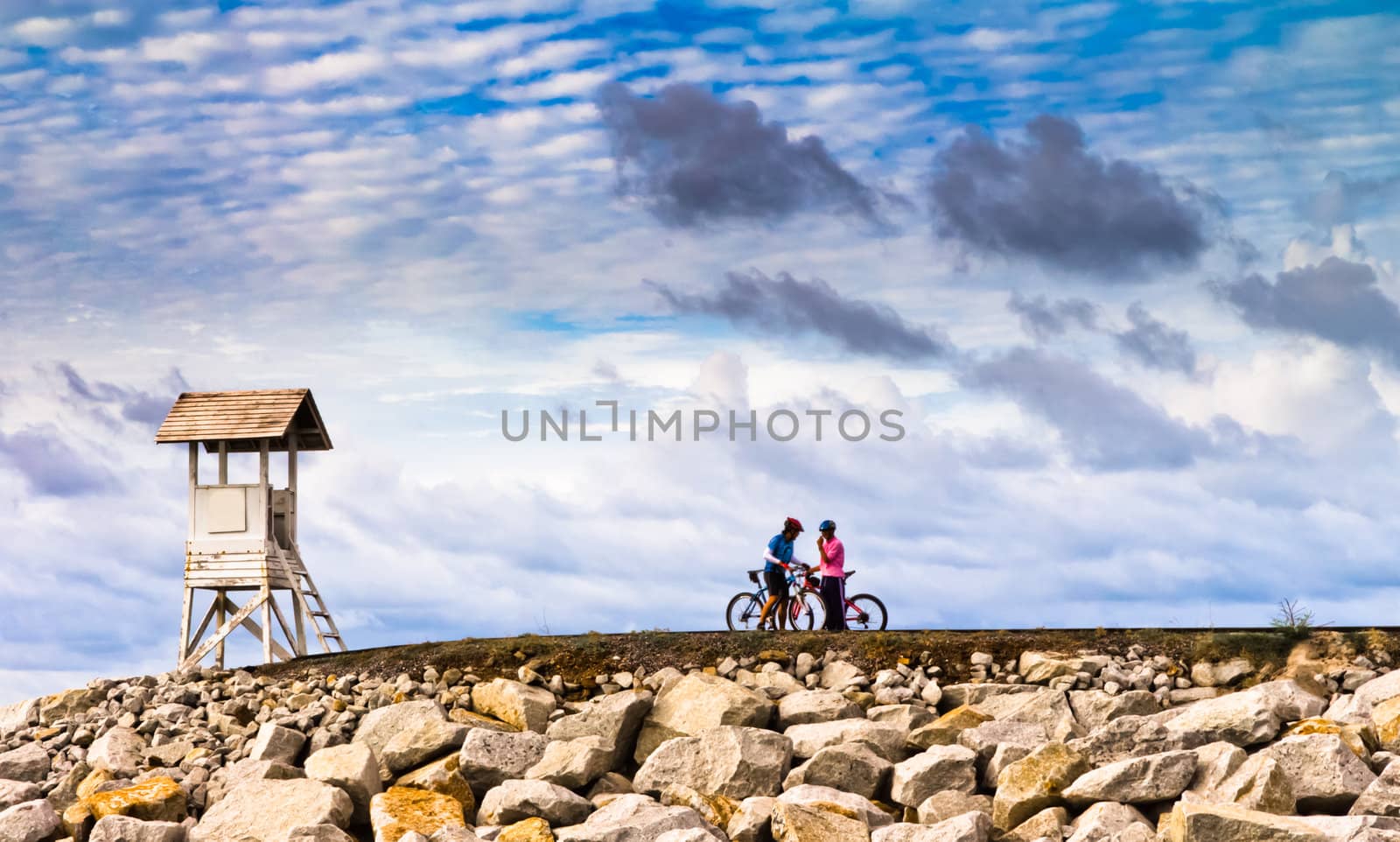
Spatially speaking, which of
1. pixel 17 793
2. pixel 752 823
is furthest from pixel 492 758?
pixel 17 793

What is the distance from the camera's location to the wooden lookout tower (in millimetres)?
23812

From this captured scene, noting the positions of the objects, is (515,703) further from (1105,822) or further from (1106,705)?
(1105,822)

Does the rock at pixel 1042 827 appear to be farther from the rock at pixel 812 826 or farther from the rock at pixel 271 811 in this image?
the rock at pixel 271 811

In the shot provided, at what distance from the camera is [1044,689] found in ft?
59.1

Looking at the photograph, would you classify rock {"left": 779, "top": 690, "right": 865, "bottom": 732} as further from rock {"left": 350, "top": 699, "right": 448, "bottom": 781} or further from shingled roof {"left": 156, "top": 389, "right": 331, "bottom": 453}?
shingled roof {"left": 156, "top": 389, "right": 331, "bottom": 453}

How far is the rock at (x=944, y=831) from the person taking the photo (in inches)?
549

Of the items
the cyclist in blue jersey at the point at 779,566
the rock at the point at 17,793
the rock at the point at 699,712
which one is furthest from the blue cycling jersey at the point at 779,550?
the rock at the point at 17,793

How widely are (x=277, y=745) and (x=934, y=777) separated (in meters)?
8.34

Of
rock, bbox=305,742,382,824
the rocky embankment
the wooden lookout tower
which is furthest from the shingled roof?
rock, bbox=305,742,382,824

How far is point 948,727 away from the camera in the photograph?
17.0 meters

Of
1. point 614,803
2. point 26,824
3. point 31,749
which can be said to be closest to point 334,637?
point 31,749

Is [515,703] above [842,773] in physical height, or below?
above

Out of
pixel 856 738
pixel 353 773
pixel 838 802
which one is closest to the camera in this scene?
pixel 838 802

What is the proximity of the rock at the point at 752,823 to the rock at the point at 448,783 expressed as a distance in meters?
3.41
